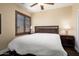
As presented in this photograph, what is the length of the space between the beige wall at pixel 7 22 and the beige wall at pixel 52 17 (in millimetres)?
341

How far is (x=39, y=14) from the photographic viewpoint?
1.57m

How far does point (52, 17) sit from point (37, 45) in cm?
54

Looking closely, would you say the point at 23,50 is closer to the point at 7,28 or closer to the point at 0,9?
the point at 7,28

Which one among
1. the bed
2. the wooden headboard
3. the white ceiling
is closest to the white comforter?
the bed

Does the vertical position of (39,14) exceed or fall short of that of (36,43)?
it exceeds it

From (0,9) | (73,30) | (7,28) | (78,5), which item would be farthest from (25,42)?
(78,5)

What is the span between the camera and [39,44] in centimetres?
142

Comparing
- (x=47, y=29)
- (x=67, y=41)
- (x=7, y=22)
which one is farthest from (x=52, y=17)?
(x=7, y=22)

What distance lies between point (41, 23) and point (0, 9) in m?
0.70

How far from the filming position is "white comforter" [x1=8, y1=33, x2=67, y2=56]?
1387 millimetres

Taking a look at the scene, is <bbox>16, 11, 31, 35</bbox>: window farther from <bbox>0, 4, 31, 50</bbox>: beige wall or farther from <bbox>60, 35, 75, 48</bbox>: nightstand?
<bbox>60, 35, 75, 48</bbox>: nightstand

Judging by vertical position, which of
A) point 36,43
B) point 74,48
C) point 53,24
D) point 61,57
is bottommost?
point 61,57

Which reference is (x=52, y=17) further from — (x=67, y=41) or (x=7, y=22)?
(x=7, y=22)

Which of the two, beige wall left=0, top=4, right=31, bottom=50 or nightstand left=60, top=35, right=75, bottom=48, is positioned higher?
beige wall left=0, top=4, right=31, bottom=50
